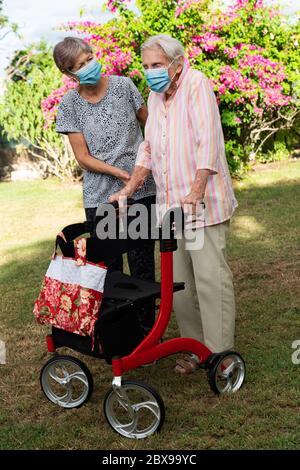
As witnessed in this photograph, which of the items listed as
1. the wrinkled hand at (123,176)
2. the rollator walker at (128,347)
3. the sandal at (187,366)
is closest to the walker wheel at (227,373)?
the rollator walker at (128,347)

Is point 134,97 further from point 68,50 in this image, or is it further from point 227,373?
point 227,373

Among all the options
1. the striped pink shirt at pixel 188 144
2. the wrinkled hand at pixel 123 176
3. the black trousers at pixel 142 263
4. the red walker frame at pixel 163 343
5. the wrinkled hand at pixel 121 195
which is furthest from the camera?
the black trousers at pixel 142 263

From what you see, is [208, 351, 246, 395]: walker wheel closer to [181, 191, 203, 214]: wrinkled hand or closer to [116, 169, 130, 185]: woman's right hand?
[181, 191, 203, 214]: wrinkled hand

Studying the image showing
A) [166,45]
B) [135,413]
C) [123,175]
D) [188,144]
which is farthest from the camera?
[123,175]

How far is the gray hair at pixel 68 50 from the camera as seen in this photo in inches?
146

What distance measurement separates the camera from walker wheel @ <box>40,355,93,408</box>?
3553 mm

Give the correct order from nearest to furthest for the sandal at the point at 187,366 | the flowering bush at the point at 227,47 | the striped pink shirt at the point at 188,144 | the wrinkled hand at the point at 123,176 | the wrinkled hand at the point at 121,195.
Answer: the striped pink shirt at the point at 188,144, the wrinkled hand at the point at 121,195, the wrinkled hand at the point at 123,176, the sandal at the point at 187,366, the flowering bush at the point at 227,47

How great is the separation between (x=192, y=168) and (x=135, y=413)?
1.17 metres

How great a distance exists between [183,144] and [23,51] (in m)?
12.2

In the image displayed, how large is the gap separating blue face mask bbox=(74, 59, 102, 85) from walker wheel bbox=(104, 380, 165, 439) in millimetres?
1550

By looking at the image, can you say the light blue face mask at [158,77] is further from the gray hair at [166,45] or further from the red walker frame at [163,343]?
the red walker frame at [163,343]

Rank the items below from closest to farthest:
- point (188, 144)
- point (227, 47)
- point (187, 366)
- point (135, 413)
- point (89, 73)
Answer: point (135, 413) < point (188, 144) < point (89, 73) < point (187, 366) < point (227, 47)

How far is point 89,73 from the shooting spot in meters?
3.74

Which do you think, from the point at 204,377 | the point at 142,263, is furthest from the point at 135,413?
the point at 142,263
